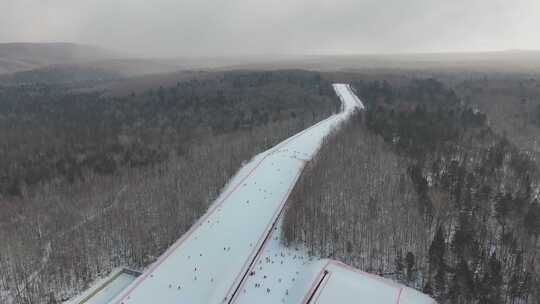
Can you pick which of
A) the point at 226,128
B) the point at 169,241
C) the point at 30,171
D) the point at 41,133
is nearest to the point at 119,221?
the point at 169,241

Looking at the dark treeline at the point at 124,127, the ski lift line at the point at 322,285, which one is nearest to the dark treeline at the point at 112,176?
the dark treeline at the point at 124,127

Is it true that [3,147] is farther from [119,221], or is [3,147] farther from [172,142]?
[119,221]

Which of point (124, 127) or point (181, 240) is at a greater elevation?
point (181, 240)

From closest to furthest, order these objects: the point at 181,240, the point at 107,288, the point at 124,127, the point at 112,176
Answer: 1. the point at 107,288
2. the point at 181,240
3. the point at 112,176
4. the point at 124,127

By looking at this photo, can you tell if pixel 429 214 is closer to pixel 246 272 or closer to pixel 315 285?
pixel 315 285

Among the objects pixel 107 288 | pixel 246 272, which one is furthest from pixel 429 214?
pixel 107 288

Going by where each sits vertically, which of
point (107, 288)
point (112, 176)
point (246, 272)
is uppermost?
point (246, 272)
